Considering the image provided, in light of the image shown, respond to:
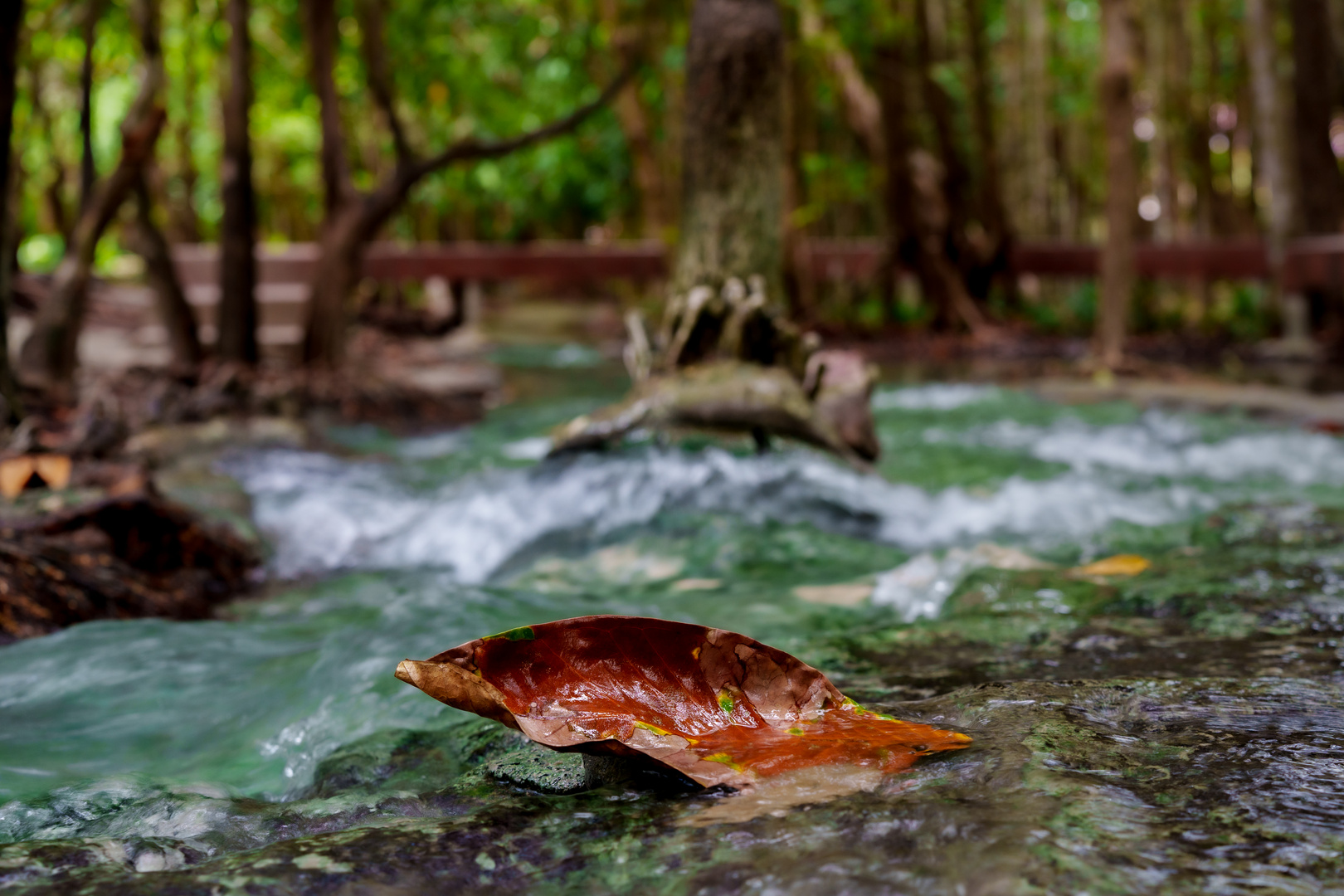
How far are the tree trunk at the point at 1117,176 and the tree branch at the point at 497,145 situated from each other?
4130mm

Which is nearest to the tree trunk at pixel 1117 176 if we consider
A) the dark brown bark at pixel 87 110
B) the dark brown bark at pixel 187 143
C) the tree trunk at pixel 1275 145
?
the tree trunk at pixel 1275 145

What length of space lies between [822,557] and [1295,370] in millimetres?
8575

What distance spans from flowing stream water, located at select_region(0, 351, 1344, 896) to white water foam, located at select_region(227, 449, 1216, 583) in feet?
0.07

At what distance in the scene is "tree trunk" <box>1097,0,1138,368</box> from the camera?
382 inches

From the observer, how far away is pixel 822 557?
13.2 feet

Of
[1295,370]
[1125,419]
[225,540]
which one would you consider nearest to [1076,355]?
[1295,370]

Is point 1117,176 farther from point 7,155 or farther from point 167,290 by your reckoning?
point 7,155

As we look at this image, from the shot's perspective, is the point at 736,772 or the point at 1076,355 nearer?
the point at 736,772

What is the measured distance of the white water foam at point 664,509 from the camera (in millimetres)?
4539

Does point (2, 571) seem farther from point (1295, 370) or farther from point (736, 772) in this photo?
point (1295, 370)

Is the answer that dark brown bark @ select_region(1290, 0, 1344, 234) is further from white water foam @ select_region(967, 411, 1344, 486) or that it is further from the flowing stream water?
the flowing stream water

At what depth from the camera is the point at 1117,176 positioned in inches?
396

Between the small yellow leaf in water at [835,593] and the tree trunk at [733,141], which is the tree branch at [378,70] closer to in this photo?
the tree trunk at [733,141]

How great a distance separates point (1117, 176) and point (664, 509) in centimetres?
709
